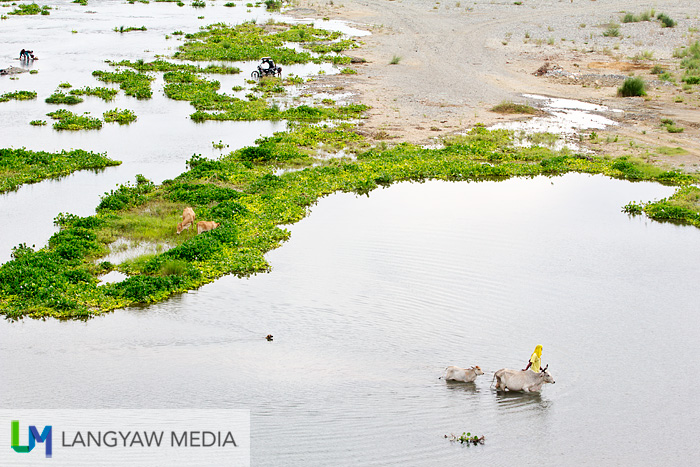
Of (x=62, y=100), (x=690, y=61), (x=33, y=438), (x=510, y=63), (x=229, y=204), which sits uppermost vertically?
(x=510, y=63)

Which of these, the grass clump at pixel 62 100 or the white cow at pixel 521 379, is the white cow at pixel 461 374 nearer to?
the white cow at pixel 521 379

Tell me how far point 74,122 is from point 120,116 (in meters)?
1.74

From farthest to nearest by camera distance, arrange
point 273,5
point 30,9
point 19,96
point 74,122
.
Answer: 1. point 273,5
2. point 30,9
3. point 19,96
4. point 74,122

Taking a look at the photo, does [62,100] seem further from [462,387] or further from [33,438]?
[462,387]

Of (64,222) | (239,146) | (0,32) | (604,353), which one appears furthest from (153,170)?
(0,32)

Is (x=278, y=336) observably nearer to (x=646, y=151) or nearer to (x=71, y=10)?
(x=646, y=151)

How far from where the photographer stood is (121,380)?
12.2 meters

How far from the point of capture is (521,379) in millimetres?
11930

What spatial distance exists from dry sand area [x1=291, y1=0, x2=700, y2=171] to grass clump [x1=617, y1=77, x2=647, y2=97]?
0.41 meters

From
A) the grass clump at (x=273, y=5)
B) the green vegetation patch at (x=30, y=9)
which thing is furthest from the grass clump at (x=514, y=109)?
the green vegetation patch at (x=30, y=9)

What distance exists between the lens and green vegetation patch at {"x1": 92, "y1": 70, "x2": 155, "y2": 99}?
102ft

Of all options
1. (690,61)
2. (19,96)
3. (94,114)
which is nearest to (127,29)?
(19,96)

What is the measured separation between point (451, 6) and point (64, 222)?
42.8m

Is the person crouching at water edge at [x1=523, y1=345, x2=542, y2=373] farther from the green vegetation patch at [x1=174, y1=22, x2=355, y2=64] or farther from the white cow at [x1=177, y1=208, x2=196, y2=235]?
the green vegetation patch at [x1=174, y1=22, x2=355, y2=64]
